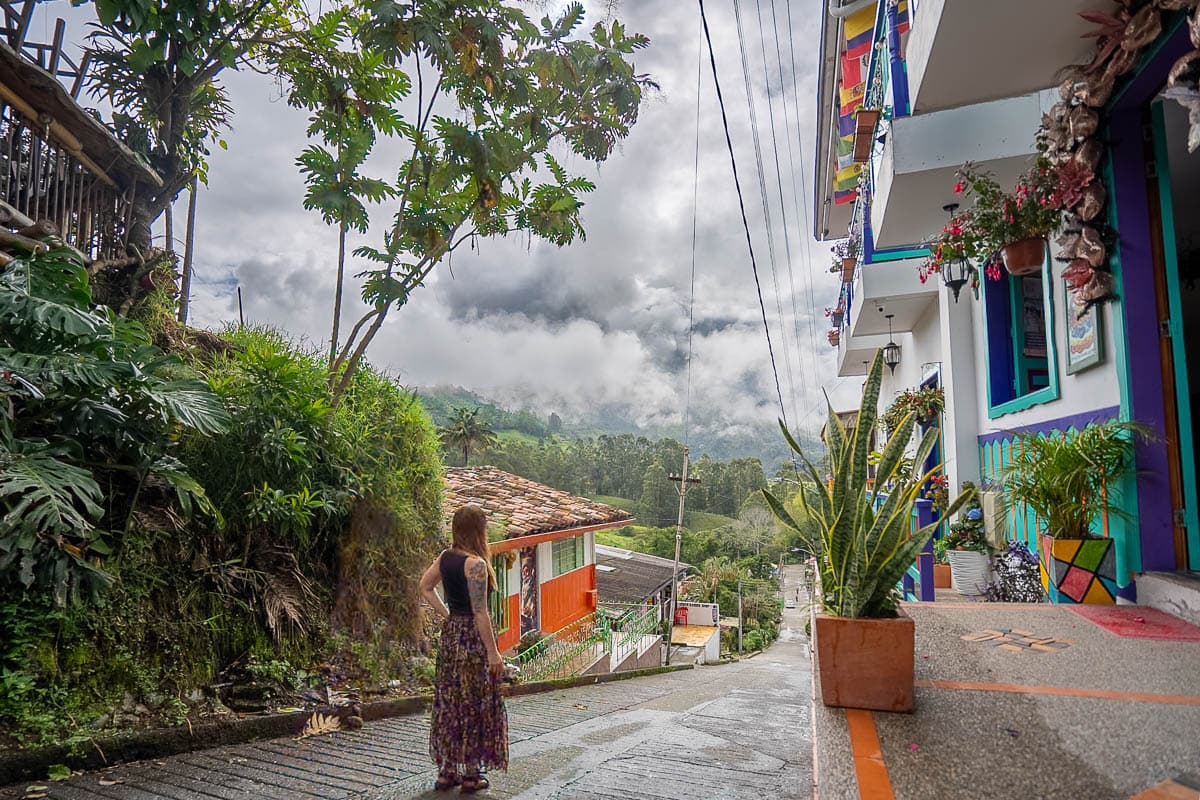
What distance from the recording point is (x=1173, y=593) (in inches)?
127

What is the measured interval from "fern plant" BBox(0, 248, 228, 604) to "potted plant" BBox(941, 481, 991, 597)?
5833 mm

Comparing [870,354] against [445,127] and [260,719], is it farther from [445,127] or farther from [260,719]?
[260,719]

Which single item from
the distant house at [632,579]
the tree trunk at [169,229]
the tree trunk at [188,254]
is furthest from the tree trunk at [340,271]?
the distant house at [632,579]

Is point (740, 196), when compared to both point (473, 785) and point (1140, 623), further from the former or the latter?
point (473, 785)

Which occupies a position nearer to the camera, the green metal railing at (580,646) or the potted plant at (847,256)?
the green metal railing at (580,646)

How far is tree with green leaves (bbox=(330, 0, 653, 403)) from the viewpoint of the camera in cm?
561

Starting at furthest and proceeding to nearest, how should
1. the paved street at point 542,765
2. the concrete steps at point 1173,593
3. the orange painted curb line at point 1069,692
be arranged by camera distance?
the concrete steps at point 1173,593 < the paved street at point 542,765 < the orange painted curb line at point 1069,692

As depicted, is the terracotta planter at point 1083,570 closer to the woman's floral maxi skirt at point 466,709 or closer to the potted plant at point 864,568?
the potted plant at point 864,568

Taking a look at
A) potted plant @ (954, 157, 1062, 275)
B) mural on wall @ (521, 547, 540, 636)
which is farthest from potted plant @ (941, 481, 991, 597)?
mural on wall @ (521, 547, 540, 636)

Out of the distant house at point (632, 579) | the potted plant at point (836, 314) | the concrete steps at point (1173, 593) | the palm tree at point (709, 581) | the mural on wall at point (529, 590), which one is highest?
the potted plant at point (836, 314)

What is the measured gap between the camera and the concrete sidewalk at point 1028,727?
171 cm

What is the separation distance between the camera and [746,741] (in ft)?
12.9

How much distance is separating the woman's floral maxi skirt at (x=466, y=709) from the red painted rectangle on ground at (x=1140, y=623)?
9.66ft

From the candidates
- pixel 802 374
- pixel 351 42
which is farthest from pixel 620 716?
pixel 802 374
